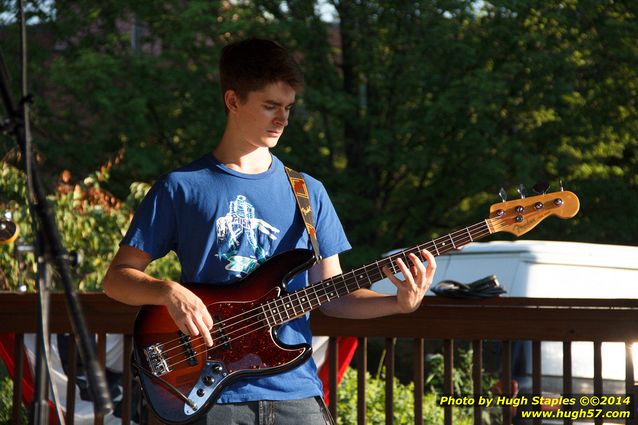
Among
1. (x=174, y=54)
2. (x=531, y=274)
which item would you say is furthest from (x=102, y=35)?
(x=531, y=274)

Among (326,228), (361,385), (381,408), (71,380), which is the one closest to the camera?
(326,228)

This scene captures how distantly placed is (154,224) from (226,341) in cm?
44

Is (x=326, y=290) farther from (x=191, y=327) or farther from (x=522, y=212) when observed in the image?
(x=522, y=212)

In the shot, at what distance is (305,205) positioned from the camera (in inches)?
125

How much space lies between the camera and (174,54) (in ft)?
52.6

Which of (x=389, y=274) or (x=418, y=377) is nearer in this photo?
(x=389, y=274)

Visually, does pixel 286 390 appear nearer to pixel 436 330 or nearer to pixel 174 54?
pixel 436 330

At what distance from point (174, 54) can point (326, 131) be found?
2.90 meters

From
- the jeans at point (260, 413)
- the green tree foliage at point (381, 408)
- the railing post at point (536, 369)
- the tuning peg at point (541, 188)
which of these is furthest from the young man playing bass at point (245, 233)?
the green tree foliage at point (381, 408)

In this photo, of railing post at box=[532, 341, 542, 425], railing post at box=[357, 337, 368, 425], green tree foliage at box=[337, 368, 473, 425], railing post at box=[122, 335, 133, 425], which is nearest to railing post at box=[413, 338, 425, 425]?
railing post at box=[357, 337, 368, 425]

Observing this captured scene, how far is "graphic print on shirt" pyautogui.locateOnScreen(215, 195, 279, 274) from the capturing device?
3.03m

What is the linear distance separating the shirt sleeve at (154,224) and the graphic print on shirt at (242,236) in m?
0.18

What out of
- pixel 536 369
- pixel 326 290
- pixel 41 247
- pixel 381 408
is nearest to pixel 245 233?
pixel 326 290

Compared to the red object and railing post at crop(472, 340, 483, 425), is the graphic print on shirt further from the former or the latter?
the red object
